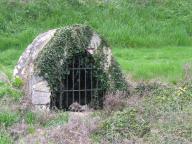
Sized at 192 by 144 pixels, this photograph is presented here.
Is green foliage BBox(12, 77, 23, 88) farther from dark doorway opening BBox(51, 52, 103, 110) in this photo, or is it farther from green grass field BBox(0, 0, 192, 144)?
dark doorway opening BBox(51, 52, 103, 110)

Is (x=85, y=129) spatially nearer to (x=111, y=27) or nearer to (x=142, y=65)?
(x=142, y=65)

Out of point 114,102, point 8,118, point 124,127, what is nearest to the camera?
point 124,127

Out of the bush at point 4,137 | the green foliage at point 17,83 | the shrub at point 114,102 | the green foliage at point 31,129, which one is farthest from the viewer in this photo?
the green foliage at point 17,83

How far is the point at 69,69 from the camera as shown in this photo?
1509cm

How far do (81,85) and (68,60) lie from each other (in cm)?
97

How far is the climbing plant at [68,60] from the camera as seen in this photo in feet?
46.9

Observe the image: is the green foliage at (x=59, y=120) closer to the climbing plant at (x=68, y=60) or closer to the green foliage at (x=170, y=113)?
the climbing plant at (x=68, y=60)

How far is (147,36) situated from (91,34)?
7.06 metres

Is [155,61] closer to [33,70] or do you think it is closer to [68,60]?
[68,60]

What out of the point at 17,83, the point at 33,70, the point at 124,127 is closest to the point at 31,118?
the point at 33,70

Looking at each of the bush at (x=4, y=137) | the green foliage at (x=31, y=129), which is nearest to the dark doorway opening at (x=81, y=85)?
the green foliage at (x=31, y=129)

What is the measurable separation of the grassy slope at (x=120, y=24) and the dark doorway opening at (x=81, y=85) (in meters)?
3.23

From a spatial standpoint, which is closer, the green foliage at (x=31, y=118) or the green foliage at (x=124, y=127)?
the green foliage at (x=124, y=127)

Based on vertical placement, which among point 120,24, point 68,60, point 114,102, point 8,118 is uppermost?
point 120,24
